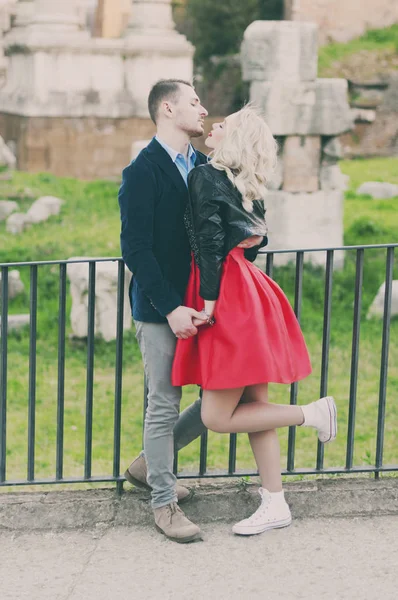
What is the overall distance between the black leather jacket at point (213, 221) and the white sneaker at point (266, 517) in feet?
2.57

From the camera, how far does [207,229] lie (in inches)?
153

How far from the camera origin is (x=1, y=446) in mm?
4473

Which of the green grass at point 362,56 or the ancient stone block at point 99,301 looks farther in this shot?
the green grass at point 362,56

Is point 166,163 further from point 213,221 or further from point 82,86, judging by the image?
point 82,86

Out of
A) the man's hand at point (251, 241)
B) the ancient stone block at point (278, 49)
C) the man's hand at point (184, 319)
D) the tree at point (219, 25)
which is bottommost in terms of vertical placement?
the man's hand at point (184, 319)

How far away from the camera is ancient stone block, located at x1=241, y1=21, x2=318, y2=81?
34.4 ft

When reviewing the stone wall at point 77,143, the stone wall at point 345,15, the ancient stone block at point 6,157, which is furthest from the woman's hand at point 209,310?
the stone wall at point 345,15

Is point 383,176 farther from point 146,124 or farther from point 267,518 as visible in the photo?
point 267,518

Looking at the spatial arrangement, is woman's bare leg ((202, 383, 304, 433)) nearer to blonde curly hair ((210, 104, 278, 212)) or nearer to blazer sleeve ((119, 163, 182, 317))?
blazer sleeve ((119, 163, 182, 317))

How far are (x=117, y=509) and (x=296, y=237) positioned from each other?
21.8 feet

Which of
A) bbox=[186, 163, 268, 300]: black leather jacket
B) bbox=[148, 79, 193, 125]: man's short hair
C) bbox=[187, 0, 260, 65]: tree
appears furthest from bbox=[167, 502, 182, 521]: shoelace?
bbox=[187, 0, 260, 65]: tree

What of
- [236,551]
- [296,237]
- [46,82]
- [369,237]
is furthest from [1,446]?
[46,82]

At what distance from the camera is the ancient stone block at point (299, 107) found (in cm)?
1047

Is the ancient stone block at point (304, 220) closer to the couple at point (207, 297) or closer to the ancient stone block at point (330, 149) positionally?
the ancient stone block at point (330, 149)
